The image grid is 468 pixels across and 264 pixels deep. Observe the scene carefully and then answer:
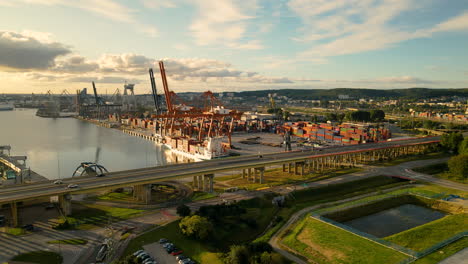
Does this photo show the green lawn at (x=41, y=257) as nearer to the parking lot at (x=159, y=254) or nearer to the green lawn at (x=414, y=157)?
the parking lot at (x=159, y=254)

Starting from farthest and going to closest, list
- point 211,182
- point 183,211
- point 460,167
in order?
point 460,167, point 211,182, point 183,211

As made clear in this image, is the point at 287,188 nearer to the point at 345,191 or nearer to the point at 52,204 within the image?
the point at 345,191

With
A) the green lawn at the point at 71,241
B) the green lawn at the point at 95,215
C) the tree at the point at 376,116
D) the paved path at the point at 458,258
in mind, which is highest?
the tree at the point at 376,116

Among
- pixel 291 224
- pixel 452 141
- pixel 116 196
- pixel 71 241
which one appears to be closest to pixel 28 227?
pixel 71 241

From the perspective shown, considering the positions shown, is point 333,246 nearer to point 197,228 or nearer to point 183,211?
point 197,228

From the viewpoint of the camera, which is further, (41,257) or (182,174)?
(182,174)

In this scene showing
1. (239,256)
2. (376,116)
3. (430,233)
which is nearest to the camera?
(239,256)

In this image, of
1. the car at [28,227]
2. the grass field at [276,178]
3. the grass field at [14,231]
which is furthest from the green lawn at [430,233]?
the grass field at [14,231]
